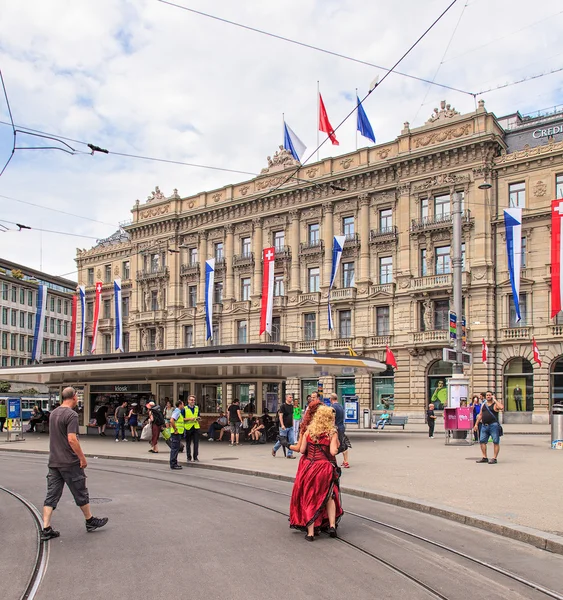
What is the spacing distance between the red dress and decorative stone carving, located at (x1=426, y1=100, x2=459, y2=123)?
4216 cm

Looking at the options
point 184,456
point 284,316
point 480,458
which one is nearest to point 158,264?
point 284,316

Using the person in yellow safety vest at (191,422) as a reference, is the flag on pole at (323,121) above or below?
above

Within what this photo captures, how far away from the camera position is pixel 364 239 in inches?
1970

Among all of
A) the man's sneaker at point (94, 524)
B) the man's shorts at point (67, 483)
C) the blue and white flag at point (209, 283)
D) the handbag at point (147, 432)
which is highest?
the blue and white flag at point (209, 283)

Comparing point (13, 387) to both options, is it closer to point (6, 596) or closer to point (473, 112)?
point (473, 112)

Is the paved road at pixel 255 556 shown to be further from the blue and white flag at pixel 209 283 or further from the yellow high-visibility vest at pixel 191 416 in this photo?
the blue and white flag at pixel 209 283

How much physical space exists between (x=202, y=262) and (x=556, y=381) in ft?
104

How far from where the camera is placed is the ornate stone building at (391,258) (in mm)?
42688

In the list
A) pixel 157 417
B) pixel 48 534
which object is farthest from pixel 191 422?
pixel 48 534

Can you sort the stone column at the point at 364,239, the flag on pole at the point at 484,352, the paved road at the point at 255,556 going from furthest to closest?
the stone column at the point at 364,239 → the flag on pole at the point at 484,352 → the paved road at the point at 255,556

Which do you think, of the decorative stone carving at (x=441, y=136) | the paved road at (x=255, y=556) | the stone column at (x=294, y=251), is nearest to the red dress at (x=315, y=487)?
the paved road at (x=255, y=556)

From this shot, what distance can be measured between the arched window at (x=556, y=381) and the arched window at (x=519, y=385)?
4.18ft

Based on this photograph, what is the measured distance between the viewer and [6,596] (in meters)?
5.86

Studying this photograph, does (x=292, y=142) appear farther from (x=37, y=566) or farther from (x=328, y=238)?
(x=37, y=566)
